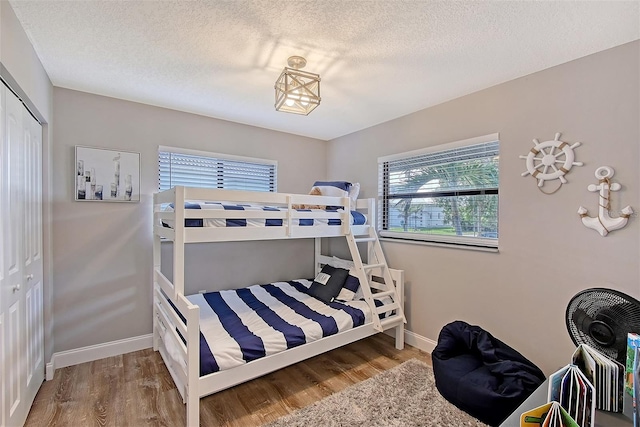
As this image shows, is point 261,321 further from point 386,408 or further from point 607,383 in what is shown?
point 607,383

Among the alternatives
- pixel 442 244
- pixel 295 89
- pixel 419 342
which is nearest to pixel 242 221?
pixel 295 89

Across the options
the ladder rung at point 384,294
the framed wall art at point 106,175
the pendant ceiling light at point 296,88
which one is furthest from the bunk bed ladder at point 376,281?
the framed wall art at point 106,175

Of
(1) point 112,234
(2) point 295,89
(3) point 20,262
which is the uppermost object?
(2) point 295,89

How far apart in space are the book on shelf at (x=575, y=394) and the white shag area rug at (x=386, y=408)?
3.38 ft

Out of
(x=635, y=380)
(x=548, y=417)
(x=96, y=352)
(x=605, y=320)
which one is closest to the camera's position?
(x=548, y=417)

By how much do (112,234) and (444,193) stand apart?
3.15 m

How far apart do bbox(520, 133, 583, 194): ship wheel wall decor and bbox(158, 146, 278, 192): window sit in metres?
2.66

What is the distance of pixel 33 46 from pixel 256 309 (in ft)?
8.03

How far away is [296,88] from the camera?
6.24 ft

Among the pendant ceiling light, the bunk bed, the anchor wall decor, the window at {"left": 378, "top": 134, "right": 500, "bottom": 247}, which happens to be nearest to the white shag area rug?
the bunk bed

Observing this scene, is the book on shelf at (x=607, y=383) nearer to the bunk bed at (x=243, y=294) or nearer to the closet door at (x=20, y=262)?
the bunk bed at (x=243, y=294)

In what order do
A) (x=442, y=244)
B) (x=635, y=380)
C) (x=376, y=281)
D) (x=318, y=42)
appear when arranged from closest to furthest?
(x=635, y=380) → (x=318, y=42) → (x=442, y=244) → (x=376, y=281)

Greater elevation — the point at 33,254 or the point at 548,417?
the point at 33,254

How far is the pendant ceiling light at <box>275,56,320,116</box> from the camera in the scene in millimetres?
1890
